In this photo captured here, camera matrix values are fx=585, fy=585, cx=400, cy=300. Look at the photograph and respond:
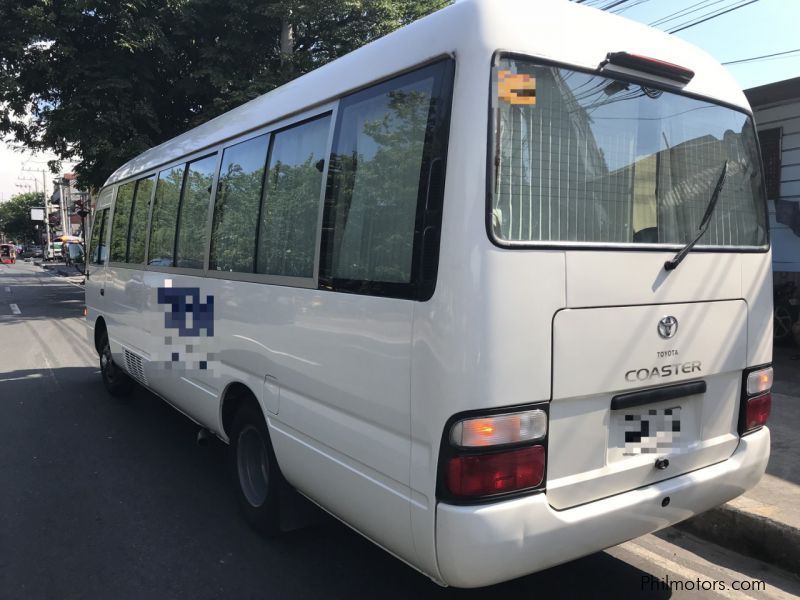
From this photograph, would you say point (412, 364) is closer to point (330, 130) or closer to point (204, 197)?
point (330, 130)

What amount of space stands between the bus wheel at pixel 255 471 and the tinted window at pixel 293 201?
962mm

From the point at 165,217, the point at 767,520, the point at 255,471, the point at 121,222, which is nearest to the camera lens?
the point at 767,520

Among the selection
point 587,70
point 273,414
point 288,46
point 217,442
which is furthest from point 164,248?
point 288,46

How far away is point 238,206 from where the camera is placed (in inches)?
Answer: 148

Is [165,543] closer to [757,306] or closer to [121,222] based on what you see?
[757,306]

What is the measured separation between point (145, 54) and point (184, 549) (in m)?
14.2

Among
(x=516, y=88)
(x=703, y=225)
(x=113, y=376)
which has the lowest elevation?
(x=113, y=376)

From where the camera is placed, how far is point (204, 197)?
4.21 metres

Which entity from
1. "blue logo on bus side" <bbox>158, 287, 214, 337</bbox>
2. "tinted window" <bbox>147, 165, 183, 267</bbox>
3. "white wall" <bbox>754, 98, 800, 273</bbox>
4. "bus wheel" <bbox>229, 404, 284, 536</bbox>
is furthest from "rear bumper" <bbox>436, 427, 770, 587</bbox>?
"white wall" <bbox>754, 98, 800, 273</bbox>

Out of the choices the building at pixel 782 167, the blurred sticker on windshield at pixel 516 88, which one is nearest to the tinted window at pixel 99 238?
the blurred sticker on windshield at pixel 516 88

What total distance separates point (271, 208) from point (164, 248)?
1.96 meters

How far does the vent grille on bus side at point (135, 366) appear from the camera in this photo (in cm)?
536

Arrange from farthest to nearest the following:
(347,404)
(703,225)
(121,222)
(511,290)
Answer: (121,222) < (703,225) < (347,404) < (511,290)

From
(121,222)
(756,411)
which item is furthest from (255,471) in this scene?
(121,222)
